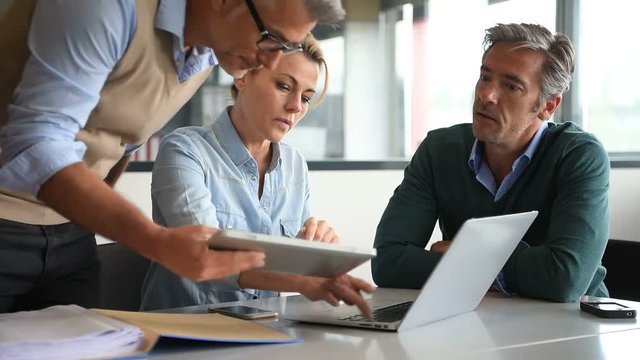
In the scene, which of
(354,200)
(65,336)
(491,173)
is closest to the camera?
(65,336)

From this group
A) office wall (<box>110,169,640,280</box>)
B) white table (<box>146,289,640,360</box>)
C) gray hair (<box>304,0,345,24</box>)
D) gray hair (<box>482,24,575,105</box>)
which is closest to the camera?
white table (<box>146,289,640,360</box>)

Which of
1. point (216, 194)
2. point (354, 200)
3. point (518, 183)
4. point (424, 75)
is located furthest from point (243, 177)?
point (424, 75)

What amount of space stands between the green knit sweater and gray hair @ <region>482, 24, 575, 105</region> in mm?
130

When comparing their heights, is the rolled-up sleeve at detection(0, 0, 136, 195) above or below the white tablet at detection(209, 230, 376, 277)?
above

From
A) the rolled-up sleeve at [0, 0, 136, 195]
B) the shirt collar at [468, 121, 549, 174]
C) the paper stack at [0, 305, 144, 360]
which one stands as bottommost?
the shirt collar at [468, 121, 549, 174]

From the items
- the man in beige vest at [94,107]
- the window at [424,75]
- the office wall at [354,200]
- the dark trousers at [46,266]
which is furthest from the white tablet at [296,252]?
the office wall at [354,200]

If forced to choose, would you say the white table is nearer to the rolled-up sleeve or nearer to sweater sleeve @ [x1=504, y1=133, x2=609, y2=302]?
sweater sleeve @ [x1=504, y1=133, x2=609, y2=302]

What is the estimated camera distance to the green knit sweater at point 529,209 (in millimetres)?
1950

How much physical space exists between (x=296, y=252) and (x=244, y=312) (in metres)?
0.39

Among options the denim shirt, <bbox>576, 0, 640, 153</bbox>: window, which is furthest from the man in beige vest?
<bbox>576, 0, 640, 153</bbox>: window

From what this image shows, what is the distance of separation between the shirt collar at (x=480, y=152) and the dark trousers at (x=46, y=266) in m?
1.05

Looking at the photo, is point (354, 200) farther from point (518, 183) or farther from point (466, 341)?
point (466, 341)

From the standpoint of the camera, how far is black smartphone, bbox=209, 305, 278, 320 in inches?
60.6

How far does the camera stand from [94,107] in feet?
4.47
